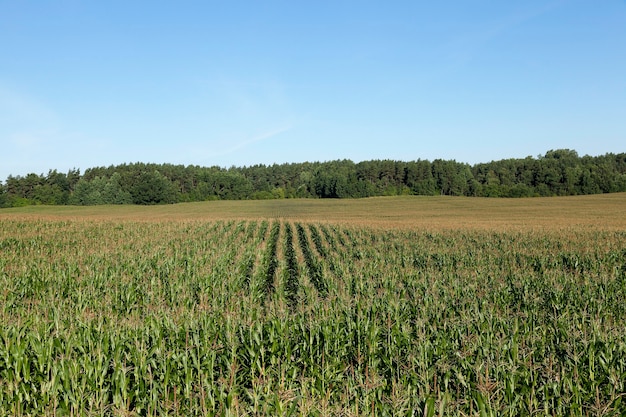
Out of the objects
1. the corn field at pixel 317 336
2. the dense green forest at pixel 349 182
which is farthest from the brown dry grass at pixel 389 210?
the corn field at pixel 317 336

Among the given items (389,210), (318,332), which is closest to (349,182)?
(389,210)

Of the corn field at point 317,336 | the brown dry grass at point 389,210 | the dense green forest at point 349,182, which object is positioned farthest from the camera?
the dense green forest at point 349,182

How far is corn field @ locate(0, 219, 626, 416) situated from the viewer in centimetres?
684

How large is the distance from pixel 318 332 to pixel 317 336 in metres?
0.19

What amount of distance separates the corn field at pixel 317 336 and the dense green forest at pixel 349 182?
97.8m

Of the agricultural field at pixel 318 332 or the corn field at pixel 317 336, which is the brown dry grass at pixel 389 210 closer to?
the agricultural field at pixel 318 332

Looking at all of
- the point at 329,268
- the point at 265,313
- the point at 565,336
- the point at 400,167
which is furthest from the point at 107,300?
the point at 400,167

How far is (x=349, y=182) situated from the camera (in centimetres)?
13175

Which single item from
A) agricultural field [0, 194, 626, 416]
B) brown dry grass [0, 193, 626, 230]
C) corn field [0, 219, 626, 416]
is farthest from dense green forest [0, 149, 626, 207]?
corn field [0, 219, 626, 416]

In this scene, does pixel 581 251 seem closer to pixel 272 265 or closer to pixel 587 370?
pixel 272 265

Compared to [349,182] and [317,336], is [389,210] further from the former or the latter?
[317,336]

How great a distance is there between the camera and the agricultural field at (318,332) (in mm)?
6875

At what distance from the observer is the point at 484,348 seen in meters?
7.94

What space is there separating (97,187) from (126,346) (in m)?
126
